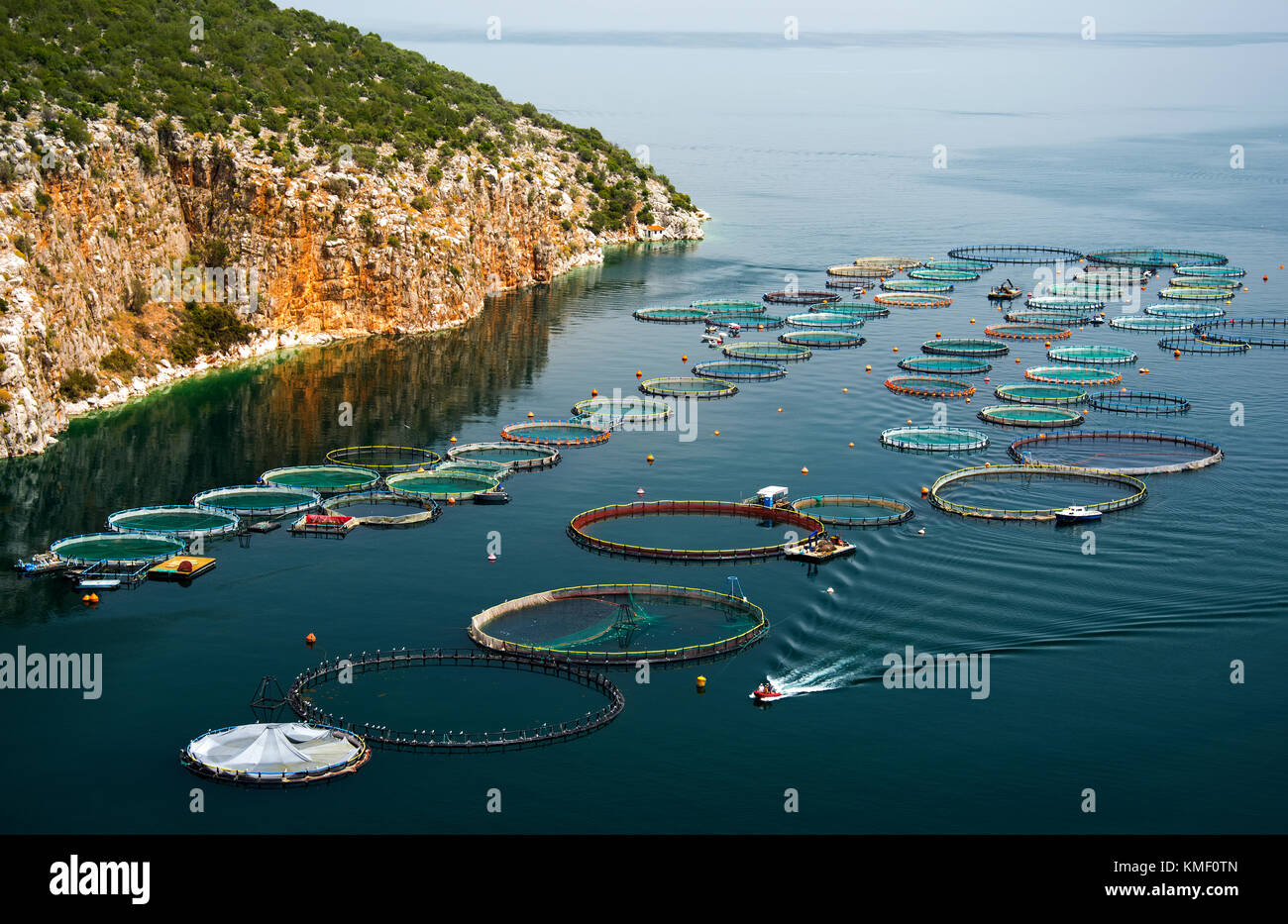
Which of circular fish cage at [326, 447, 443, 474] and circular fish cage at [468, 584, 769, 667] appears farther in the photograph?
circular fish cage at [326, 447, 443, 474]

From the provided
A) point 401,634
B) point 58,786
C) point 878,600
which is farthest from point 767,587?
point 58,786

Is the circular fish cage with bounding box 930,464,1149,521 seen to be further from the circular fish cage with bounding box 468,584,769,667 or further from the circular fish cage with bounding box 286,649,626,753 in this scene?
the circular fish cage with bounding box 286,649,626,753

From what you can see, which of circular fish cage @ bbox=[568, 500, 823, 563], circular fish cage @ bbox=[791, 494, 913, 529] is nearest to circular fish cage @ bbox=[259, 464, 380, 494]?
circular fish cage @ bbox=[568, 500, 823, 563]

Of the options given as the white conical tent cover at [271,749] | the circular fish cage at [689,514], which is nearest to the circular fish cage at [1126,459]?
the circular fish cage at [689,514]

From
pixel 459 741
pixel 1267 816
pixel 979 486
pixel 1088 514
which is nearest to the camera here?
pixel 1267 816

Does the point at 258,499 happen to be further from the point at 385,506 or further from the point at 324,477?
the point at 385,506

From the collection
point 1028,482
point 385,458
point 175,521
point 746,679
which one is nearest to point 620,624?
point 746,679
